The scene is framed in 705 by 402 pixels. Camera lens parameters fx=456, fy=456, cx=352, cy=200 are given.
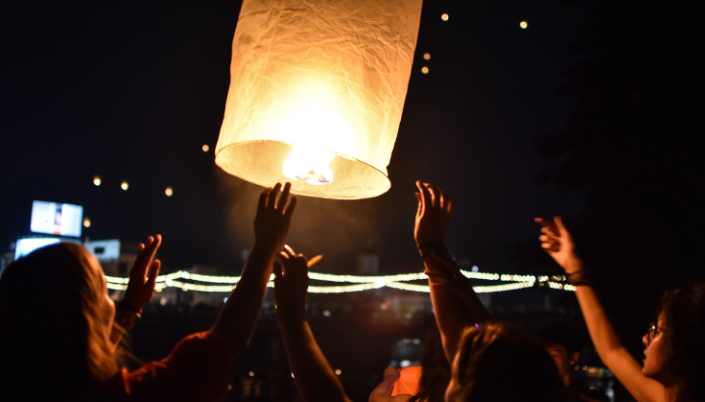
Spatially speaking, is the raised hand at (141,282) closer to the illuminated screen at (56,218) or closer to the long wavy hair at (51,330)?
the long wavy hair at (51,330)

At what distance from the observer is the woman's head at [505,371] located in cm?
102

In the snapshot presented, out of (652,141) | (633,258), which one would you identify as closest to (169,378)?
(633,258)

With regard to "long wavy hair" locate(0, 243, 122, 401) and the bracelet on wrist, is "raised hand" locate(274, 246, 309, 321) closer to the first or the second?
"long wavy hair" locate(0, 243, 122, 401)

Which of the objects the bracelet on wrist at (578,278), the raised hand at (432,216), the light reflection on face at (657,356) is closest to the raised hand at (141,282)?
the raised hand at (432,216)

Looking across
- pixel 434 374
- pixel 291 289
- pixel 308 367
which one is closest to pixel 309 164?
pixel 291 289

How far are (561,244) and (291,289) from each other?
48.2 inches

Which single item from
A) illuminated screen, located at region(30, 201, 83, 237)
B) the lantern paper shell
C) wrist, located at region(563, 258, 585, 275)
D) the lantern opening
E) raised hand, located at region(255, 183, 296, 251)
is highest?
the lantern paper shell

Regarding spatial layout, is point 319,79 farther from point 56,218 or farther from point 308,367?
point 56,218

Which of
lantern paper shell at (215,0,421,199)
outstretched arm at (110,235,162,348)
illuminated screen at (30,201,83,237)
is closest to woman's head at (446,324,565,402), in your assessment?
lantern paper shell at (215,0,421,199)

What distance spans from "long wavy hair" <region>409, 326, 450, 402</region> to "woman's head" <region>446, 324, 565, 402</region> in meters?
0.89

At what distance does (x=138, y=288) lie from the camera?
1799 millimetres

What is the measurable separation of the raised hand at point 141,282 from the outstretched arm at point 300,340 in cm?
65

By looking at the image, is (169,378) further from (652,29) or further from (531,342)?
(652,29)

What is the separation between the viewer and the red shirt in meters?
1.03
